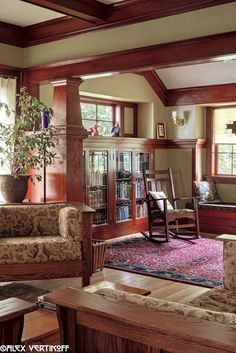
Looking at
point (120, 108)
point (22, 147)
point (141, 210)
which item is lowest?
point (141, 210)

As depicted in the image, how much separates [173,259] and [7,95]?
9.08 ft

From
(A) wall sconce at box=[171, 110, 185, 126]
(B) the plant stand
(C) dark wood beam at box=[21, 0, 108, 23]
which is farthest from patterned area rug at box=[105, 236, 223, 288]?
(C) dark wood beam at box=[21, 0, 108, 23]

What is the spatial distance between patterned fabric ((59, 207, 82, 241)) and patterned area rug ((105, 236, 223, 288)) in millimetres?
1089

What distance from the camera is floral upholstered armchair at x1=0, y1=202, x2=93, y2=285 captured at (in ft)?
A: 12.6

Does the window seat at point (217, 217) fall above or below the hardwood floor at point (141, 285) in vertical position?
above

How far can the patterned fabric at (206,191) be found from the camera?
7.33 metres

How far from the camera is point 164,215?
6.33 meters

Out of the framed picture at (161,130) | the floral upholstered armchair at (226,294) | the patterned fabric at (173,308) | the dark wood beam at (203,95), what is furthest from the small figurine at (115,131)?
the patterned fabric at (173,308)

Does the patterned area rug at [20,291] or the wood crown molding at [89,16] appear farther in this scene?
the wood crown molding at [89,16]

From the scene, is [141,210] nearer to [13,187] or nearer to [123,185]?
[123,185]

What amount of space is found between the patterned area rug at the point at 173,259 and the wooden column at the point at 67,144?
0.98m

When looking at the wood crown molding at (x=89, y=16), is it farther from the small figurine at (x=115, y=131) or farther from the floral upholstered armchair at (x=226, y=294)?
the floral upholstered armchair at (x=226, y=294)

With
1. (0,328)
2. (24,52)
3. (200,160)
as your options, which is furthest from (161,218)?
(0,328)

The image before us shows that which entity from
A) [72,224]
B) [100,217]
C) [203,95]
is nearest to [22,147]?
[72,224]
